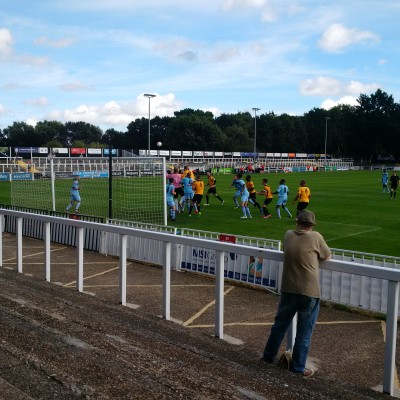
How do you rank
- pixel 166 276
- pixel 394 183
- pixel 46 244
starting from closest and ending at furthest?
pixel 166 276, pixel 46 244, pixel 394 183

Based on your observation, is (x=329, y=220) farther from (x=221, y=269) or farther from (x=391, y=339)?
(x=391, y=339)

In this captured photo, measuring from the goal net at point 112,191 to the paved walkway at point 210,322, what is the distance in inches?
360

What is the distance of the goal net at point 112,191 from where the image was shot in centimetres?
2068

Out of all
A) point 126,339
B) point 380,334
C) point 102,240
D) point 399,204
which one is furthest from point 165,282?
point 399,204

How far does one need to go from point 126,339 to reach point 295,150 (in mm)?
114860

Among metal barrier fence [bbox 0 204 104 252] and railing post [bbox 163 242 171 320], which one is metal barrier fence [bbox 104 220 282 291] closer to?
metal barrier fence [bbox 0 204 104 252]

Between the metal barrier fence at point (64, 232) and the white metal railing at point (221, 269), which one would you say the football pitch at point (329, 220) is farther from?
the white metal railing at point (221, 269)

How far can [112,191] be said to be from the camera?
21.9 meters

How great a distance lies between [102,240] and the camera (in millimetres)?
13156

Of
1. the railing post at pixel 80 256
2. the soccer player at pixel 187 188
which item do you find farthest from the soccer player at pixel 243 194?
the railing post at pixel 80 256

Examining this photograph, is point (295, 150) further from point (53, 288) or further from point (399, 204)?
point (53, 288)

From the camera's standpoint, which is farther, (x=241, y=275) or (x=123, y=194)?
(x=123, y=194)

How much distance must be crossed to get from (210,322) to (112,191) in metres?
15.4

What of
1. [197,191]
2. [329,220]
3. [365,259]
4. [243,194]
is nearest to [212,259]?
[365,259]
